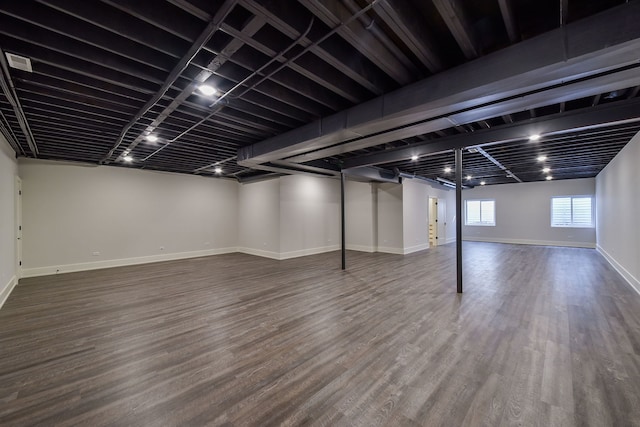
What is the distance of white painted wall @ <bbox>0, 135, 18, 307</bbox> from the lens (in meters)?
4.32

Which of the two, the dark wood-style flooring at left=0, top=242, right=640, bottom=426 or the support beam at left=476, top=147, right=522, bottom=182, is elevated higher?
the support beam at left=476, top=147, right=522, bottom=182

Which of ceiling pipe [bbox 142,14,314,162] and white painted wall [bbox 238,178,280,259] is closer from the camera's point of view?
ceiling pipe [bbox 142,14,314,162]

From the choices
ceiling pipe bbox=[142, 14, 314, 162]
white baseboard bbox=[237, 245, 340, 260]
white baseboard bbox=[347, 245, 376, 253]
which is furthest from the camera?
white baseboard bbox=[347, 245, 376, 253]

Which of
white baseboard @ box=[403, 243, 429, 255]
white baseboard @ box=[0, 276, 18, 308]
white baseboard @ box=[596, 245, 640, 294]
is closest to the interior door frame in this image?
white baseboard @ box=[0, 276, 18, 308]

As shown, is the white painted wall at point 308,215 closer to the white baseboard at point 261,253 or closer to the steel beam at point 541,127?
the white baseboard at point 261,253

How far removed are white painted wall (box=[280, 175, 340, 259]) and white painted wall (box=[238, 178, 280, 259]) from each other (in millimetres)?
254

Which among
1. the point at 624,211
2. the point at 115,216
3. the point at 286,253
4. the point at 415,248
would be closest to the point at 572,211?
the point at 624,211

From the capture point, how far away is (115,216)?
24.0 ft

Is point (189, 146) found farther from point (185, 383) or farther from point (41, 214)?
point (185, 383)

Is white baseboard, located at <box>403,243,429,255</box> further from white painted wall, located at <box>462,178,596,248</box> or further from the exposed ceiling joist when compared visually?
the exposed ceiling joist

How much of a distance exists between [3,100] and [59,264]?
15.8ft

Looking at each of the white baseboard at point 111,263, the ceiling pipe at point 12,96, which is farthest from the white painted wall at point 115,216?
the ceiling pipe at point 12,96

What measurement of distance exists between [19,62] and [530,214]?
49.6ft

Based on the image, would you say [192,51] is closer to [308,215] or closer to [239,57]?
[239,57]
